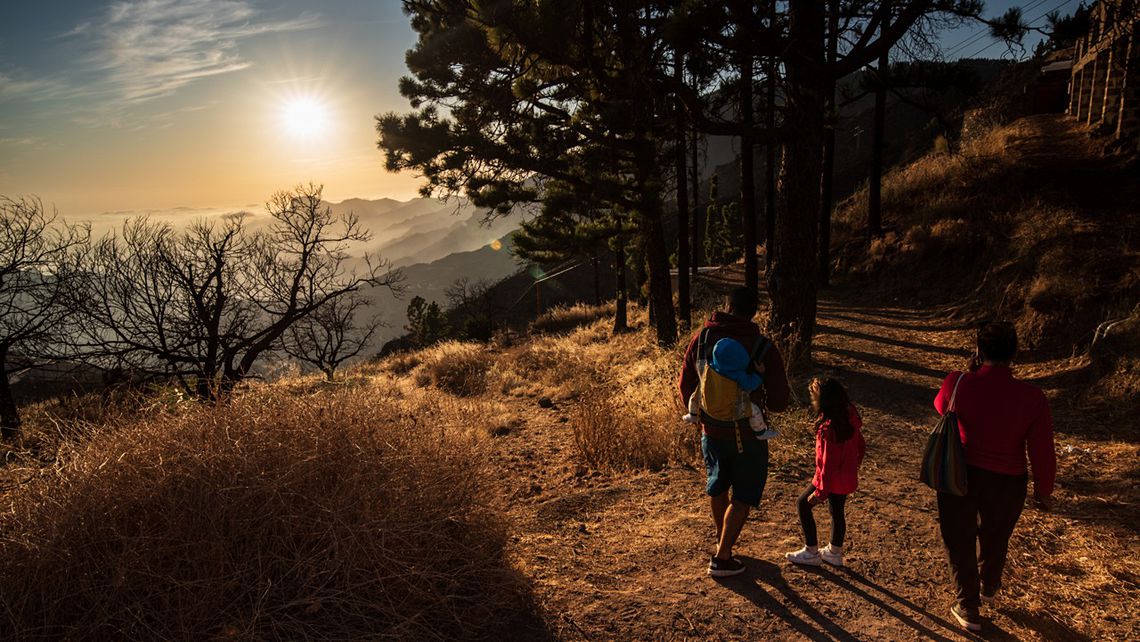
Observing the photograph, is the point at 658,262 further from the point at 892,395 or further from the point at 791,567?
the point at 791,567

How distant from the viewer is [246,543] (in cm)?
278

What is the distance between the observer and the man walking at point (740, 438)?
3.22 metres

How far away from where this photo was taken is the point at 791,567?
350 cm

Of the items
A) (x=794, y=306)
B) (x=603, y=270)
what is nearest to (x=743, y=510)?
(x=794, y=306)

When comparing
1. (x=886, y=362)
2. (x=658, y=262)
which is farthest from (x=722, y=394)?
(x=658, y=262)

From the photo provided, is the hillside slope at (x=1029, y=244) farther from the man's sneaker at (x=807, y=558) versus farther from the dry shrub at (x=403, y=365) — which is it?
the dry shrub at (x=403, y=365)

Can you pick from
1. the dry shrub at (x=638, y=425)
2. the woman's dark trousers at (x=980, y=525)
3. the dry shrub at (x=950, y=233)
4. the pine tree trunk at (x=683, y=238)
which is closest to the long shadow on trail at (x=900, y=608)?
the woman's dark trousers at (x=980, y=525)

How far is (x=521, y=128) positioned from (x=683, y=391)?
1005cm

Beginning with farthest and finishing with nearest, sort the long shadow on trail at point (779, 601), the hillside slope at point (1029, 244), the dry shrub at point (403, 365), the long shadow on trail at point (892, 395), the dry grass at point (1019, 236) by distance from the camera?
the dry shrub at point (403, 365), the dry grass at point (1019, 236), the hillside slope at point (1029, 244), the long shadow on trail at point (892, 395), the long shadow on trail at point (779, 601)

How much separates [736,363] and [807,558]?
1486mm

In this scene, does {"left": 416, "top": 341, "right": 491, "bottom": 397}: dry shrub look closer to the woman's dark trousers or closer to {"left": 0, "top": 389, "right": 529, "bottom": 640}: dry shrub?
{"left": 0, "top": 389, "right": 529, "bottom": 640}: dry shrub

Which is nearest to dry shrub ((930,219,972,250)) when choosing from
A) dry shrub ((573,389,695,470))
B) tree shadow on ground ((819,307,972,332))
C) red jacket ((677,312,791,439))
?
tree shadow on ground ((819,307,972,332))

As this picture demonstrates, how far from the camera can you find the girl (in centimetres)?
334

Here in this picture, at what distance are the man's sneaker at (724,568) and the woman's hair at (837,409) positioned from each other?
1.05 m
